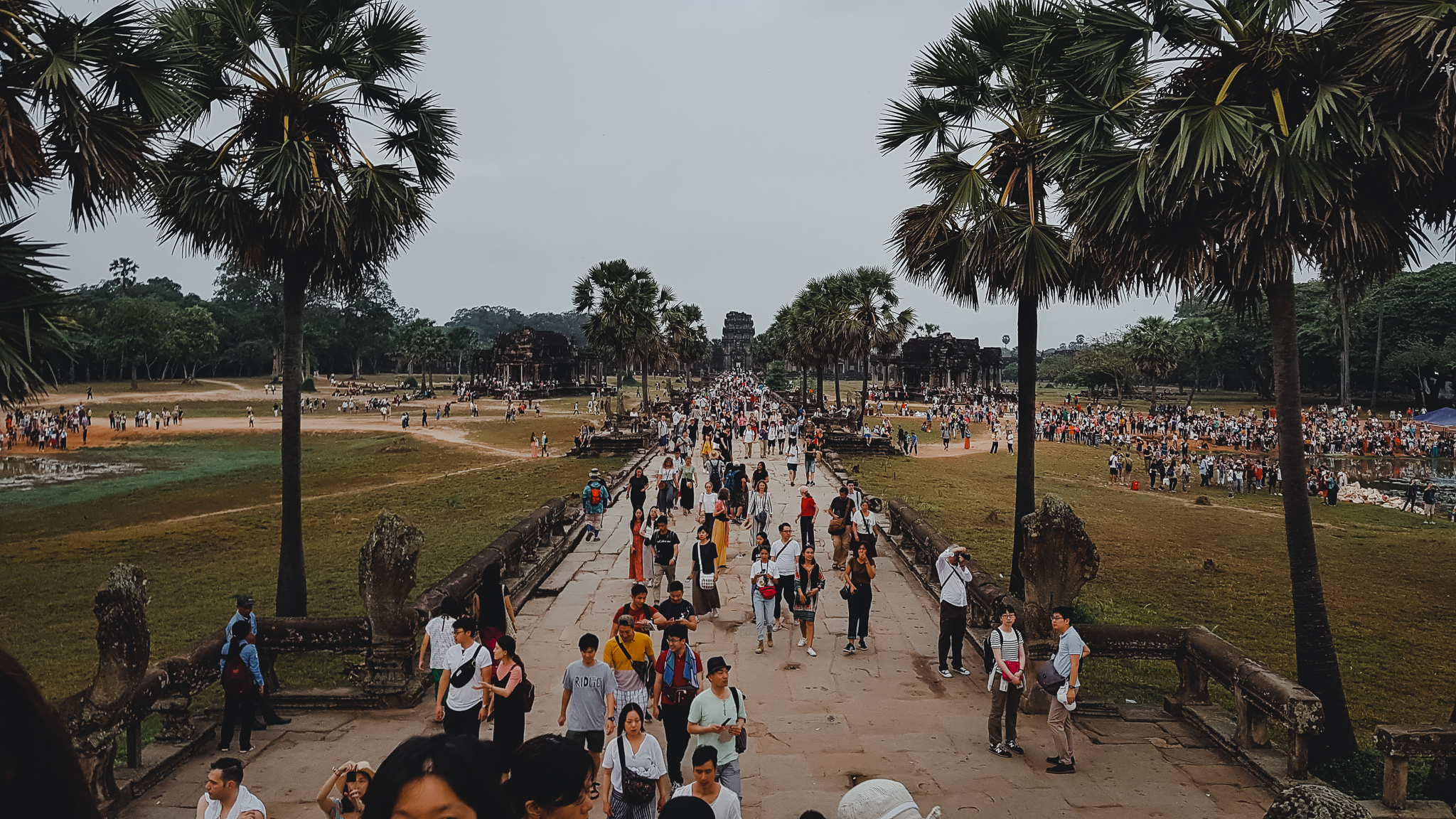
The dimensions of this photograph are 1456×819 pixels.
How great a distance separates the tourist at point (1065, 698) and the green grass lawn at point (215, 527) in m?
7.96

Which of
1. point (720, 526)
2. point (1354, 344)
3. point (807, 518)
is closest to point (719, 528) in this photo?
point (720, 526)

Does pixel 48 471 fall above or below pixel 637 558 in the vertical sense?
below

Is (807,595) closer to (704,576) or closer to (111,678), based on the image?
(704,576)

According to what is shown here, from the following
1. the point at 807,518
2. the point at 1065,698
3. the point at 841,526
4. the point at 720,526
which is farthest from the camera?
the point at 807,518

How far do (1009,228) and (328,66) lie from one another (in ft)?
29.6

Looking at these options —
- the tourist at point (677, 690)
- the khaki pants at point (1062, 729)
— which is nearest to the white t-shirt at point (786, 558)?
the tourist at point (677, 690)

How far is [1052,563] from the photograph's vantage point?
7406 mm

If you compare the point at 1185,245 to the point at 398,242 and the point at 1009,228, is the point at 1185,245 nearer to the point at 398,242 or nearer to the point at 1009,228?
the point at 1009,228

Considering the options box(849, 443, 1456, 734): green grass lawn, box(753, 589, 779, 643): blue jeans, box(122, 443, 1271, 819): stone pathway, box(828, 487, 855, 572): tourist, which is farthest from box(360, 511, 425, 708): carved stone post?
box(849, 443, 1456, 734): green grass lawn

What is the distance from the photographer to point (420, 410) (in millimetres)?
57781

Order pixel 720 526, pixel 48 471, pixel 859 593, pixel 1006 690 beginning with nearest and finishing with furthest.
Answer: pixel 1006 690 < pixel 859 593 < pixel 720 526 < pixel 48 471

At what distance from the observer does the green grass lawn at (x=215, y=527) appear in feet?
39.1

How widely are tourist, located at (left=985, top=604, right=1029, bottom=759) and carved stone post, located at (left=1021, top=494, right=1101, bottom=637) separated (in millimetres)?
995

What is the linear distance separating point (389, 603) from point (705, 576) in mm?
4077
